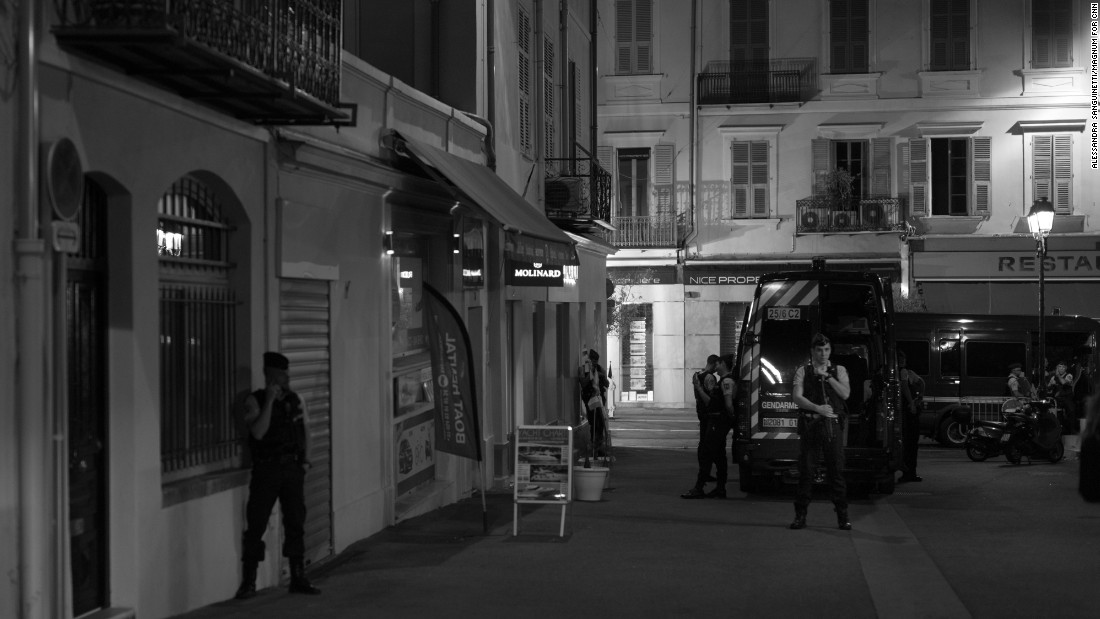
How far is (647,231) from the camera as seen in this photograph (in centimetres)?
3641

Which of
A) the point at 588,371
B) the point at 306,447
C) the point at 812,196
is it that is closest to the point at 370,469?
the point at 306,447

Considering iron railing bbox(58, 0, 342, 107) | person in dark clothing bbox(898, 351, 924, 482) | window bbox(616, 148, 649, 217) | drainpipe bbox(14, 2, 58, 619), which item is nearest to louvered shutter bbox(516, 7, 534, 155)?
person in dark clothing bbox(898, 351, 924, 482)


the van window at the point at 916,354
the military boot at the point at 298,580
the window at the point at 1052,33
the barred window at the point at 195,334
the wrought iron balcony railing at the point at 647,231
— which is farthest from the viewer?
the wrought iron balcony railing at the point at 647,231

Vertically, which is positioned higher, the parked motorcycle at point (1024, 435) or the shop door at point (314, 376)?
the shop door at point (314, 376)

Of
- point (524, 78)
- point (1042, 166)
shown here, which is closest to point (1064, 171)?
point (1042, 166)

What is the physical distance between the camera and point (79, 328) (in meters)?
7.76

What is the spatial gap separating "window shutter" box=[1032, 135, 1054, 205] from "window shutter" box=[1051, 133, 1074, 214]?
14 cm

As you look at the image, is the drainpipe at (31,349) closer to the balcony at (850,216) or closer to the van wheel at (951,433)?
the van wheel at (951,433)

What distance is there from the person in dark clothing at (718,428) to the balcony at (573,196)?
542 cm

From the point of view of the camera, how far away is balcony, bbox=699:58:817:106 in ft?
115

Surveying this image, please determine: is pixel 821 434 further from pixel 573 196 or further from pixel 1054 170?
pixel 1054 170

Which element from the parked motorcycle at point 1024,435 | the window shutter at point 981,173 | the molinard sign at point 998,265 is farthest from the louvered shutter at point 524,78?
the window shutter at point 981,173

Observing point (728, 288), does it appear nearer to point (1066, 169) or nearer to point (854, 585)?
point (1066, 169)

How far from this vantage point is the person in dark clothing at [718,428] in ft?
52.8
